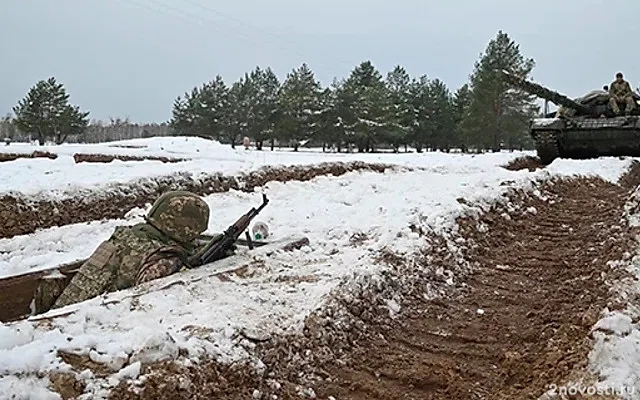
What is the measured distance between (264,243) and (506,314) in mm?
2493

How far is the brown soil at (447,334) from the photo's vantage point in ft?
11.3

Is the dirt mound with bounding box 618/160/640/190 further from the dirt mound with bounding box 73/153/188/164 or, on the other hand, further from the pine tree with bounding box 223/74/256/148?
the pine tree with bounding box 223/74/256/148

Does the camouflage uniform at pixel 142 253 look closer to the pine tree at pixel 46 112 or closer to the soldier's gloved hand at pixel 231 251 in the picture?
the soldier's gloved hand at pixel 231 251

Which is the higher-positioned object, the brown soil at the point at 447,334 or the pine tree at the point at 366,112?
the pine tree at the point at 366,112

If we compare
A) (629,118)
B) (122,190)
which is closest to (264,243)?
(122,190)

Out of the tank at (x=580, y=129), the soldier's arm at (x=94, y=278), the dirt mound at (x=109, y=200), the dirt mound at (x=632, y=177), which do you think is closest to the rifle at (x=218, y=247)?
the soldier's arm at (x=94, y=278)

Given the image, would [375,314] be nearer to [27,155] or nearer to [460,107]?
[27,155]

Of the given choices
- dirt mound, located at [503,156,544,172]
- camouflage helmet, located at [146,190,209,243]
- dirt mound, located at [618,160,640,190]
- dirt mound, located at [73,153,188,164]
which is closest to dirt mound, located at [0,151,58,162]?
dirt mound, located at [73,153,188,164]

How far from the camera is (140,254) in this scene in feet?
15.5

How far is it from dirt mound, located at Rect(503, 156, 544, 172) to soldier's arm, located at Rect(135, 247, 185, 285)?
45.7 feet

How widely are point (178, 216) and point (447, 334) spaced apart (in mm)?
2273

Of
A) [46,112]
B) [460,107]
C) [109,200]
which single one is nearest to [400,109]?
[460,107]

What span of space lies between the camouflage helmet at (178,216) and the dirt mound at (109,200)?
198 inches

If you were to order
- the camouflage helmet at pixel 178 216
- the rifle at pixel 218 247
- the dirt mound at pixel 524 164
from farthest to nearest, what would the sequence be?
the dirt mound at pixel 524 164 → the rifle at pixel 218 247 → the camouflage helmet at pixel 178 216
